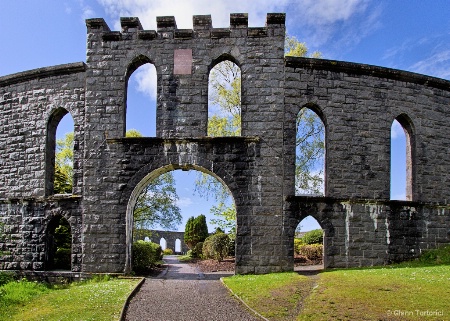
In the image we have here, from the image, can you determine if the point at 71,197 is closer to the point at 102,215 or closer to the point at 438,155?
the point at 102,215

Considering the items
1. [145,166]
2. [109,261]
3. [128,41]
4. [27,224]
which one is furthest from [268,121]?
[27,224]

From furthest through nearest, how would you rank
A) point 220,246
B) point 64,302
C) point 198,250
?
1. point 198,250
2. point 220,246
3. point 64,302

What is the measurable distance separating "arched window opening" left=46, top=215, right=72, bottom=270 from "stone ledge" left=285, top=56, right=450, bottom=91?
8.71 meters

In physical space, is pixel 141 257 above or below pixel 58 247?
below

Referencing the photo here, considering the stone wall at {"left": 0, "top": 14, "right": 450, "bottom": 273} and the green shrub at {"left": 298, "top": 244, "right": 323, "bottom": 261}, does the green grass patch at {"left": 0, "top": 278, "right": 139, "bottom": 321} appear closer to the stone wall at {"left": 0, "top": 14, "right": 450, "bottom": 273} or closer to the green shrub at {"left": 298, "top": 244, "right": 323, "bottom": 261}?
the stone wall at {"left": 0, "top": 14, "right": 450, "bottom": 273}

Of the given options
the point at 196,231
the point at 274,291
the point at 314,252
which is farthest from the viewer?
the point at 196,231

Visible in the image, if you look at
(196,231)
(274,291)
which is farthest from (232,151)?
(196,231)

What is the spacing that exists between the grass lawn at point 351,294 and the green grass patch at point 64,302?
8.67 feet

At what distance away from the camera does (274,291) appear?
30.4 feet

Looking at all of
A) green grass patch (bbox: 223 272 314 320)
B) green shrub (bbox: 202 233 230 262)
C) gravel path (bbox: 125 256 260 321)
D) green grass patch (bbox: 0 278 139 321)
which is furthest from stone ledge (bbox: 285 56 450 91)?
green shrub (bbox: 202 233 230 262)

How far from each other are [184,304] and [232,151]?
16.0 feet

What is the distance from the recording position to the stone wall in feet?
40.6

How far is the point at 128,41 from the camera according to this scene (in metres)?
13.0

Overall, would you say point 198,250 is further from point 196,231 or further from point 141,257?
point 141,257
